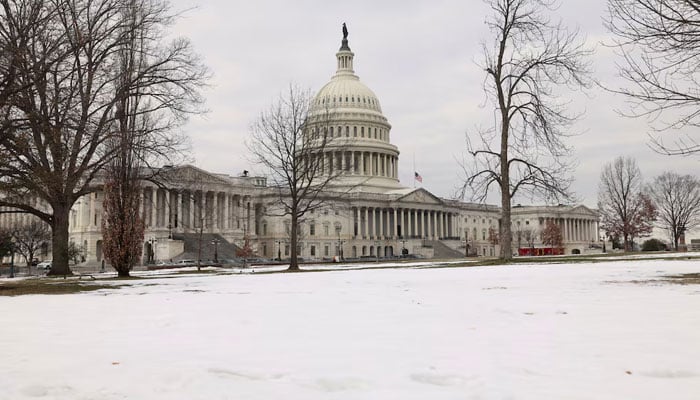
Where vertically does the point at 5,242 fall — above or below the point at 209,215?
below

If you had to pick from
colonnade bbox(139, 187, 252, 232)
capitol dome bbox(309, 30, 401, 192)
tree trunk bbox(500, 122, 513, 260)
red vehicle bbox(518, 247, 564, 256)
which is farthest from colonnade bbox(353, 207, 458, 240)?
tree trunk bbox(500, 122, 513, 260)

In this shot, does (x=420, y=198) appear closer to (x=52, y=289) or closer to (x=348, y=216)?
(x=348, y=216)

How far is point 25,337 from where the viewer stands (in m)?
9.23

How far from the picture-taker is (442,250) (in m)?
123

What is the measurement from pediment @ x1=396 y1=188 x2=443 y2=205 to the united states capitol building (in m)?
0.22

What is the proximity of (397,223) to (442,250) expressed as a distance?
13.4 m

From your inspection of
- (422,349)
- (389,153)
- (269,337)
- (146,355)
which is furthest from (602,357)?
(389,153)

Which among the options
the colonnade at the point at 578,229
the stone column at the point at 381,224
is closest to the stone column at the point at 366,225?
the stone column at the point at 381,224

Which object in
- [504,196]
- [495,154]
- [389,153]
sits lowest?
[504,196]

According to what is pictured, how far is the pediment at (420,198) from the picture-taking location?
132125 mm

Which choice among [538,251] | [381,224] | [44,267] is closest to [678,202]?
[538,251]

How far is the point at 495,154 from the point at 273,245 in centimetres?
8468

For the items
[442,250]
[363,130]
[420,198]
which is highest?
[363,130]

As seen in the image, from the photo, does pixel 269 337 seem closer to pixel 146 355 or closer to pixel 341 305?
pixel 146 355
